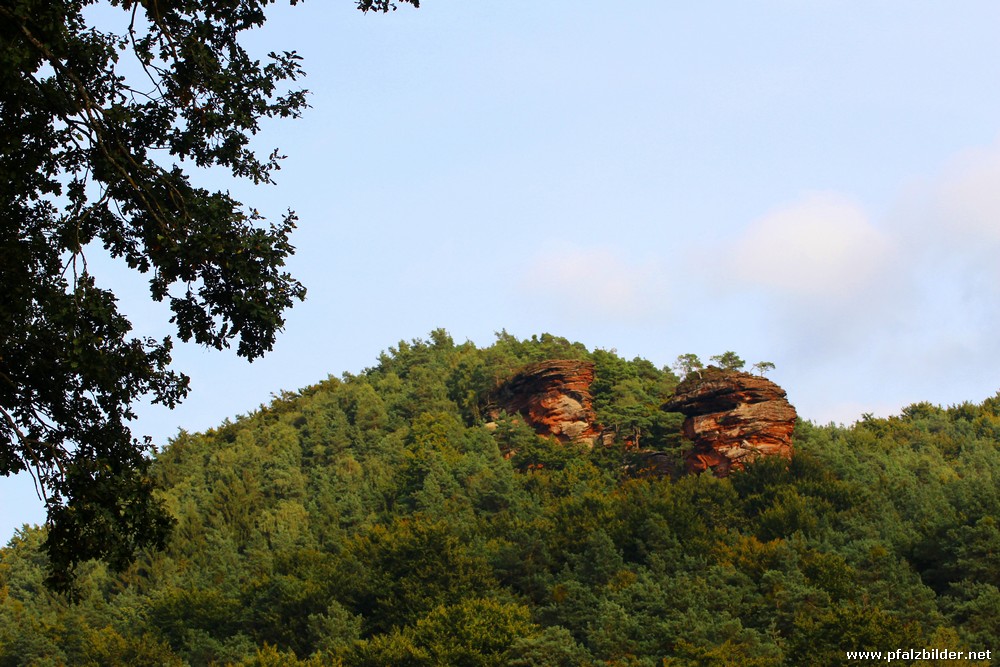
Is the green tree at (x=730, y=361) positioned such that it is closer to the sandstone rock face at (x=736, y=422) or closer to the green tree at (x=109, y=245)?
the sandstone rock face at (x=736, y=422)

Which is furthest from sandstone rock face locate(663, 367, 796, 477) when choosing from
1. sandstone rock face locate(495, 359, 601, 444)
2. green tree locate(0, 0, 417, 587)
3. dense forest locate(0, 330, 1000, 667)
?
green tree locate(0, 0, 417, 587)

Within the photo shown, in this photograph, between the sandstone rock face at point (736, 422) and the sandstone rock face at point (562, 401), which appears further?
the sandstone rock face at point (562, 401)

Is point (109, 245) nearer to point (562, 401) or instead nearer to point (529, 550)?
point (529, 550)

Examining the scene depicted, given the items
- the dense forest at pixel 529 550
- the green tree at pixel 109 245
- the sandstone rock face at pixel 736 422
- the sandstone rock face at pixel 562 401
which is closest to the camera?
the green tree at pixel 109 245

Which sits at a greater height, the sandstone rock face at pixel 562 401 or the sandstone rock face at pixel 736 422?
the sandstone rock face at pixel 562 401

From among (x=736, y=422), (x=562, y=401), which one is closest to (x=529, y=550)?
(x=736, y=422)

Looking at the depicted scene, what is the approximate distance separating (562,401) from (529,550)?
2107cm

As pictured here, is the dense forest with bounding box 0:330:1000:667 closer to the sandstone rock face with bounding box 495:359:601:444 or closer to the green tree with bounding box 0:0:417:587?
the sandstone rock face with bounding box 495:359:601:444

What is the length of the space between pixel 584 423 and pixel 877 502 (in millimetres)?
22310

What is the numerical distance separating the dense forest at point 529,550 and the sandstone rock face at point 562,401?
4.59 feet

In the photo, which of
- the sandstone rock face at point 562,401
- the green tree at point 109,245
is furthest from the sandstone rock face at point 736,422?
the green tree at point 109,245

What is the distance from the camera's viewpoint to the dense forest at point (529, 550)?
47031mm

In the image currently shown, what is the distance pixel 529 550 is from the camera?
60.4m

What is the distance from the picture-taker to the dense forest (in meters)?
47.0
